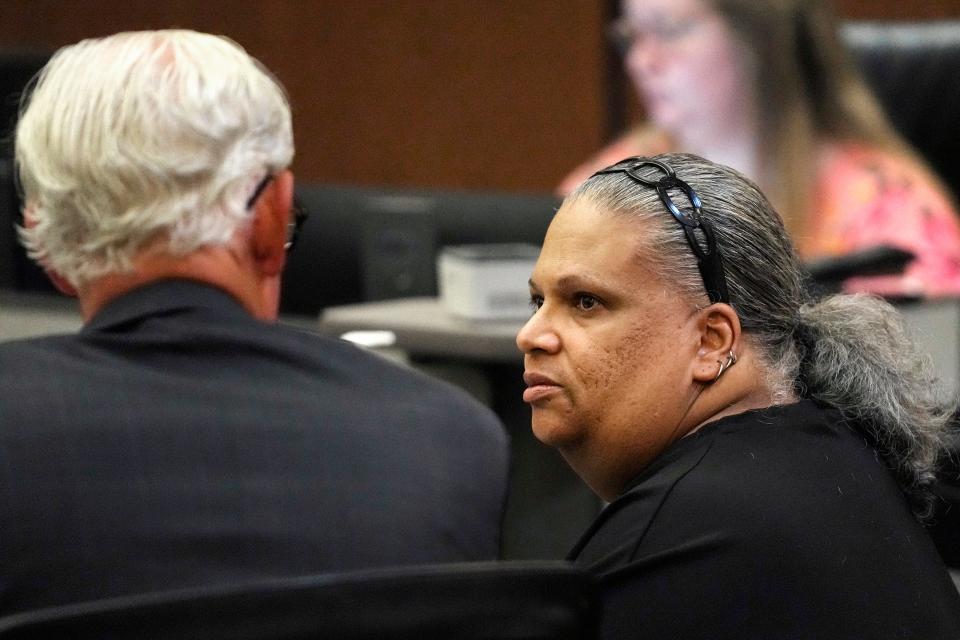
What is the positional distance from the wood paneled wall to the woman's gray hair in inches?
161

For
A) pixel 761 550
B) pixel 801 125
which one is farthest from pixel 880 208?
pixel 761 550

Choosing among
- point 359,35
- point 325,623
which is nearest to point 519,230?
point 325,623

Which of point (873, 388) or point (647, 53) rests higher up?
point (873, 388)

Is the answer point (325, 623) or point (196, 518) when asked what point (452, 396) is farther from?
point (325, 623)

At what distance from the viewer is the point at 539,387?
110 centimetres

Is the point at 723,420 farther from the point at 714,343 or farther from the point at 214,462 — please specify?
the point at 214,462

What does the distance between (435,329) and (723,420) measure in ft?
3.91

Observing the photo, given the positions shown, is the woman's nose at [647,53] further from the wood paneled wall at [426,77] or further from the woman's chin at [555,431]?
the woman's chin at [555,431]

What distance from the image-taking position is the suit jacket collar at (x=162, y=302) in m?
1.11

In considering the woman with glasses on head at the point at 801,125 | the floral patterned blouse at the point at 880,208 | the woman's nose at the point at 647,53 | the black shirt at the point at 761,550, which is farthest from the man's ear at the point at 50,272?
the woman's nose at the point at 647,53

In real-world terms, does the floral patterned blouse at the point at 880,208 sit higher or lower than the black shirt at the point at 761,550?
lower

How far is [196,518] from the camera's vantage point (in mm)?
979

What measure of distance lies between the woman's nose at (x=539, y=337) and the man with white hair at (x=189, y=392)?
0.07 metres

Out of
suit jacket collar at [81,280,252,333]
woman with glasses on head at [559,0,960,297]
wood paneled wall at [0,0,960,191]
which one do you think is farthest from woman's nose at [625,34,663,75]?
suit jacket collar at [81,280,252,333]
